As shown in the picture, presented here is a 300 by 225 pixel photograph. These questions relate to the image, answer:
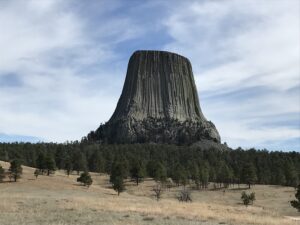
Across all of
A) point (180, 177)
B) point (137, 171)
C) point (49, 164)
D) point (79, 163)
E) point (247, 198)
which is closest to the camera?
point (247, 198)

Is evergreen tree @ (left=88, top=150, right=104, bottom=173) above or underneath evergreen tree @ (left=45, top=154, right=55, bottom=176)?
above

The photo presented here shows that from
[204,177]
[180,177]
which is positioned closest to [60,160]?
[180,177]

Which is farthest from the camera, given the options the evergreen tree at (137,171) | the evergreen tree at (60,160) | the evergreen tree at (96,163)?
the evergreen tree at (96,163)

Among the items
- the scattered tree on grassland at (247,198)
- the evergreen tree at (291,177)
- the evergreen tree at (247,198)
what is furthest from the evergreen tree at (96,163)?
the evergreen tree at (247,198)

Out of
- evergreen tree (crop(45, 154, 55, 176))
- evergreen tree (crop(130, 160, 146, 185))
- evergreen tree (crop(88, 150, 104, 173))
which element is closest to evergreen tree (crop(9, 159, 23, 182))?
evergreen tree (crop(45, 154, 55, 176))

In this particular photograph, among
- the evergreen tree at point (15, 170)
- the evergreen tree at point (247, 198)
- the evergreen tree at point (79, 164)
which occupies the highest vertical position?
the evergreen tree at point (79, 164)

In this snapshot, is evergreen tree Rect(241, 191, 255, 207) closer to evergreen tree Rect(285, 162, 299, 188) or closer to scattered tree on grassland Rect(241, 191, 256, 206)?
scattered tree on grassland Rect(241, 191, 256, 206)

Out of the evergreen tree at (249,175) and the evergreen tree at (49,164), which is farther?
the evergreen tree at (249,175)

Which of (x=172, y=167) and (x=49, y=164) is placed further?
(x=172, y=167)

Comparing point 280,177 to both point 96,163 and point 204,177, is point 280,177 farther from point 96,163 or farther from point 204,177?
point 96,163

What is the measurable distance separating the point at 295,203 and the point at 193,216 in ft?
91.7

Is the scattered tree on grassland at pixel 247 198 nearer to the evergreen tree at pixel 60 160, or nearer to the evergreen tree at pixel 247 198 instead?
the evergreen tree at pixel 247 198

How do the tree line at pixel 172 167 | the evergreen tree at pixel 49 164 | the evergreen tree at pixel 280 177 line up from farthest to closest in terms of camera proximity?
1. the evergreen tree at pixel 280 177
2. the tree line at pixel 172 167
3. the evergreen tree at pixel 49 164

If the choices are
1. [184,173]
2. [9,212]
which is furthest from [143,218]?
[184,173]
